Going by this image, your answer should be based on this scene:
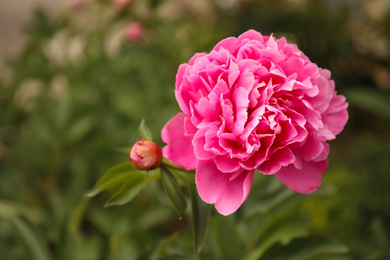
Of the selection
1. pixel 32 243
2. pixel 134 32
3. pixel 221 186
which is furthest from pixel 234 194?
pixel 134 32

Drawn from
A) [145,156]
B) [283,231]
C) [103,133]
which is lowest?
[103,133]

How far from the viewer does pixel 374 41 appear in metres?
1.75

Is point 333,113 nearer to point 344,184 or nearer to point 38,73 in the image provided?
point 344,184

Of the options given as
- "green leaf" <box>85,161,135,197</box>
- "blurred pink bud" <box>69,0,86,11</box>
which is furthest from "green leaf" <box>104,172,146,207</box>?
"blurred pink bud" <box>69,0,86,11</box>

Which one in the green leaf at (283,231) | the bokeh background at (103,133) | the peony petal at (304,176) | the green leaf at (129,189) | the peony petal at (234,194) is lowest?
the bokeh background at (103,133)

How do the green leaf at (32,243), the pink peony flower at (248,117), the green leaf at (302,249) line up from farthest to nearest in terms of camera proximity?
1. the green leaf at (32,243)
2. the green leaf at (302,249)
3. the pink peony flower at (248,117)

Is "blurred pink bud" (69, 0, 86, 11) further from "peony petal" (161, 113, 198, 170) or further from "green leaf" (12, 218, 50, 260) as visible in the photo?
"peony petal" (161, 113, 198, 170)

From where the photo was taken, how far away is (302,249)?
49cm

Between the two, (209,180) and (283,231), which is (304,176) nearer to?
(209,180)

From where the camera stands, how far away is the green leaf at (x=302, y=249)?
0.47 meters

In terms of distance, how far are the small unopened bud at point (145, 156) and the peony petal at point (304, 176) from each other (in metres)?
0.11

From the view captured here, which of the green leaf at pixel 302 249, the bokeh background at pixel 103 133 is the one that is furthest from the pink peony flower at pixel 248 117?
the bokeh background at pixel 103 133

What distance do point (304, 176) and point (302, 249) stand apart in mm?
162

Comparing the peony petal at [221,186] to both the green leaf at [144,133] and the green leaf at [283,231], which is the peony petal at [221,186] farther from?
the green leaf at [283,231]
